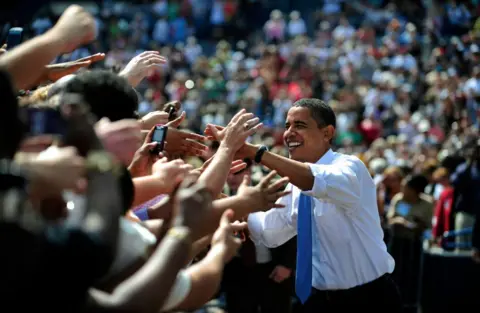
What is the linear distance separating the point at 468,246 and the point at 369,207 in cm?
608

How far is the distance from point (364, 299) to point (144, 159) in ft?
5.68

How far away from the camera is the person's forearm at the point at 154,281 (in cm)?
293

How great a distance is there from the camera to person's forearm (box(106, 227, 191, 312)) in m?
2.93

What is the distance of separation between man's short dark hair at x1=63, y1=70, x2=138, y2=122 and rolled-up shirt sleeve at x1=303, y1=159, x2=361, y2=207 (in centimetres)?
176

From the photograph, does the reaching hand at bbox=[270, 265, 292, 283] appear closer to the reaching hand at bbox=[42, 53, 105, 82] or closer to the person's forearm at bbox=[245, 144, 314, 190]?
the person's forearm at bbox=[245, 144, 314, 190]

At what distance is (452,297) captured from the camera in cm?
1105

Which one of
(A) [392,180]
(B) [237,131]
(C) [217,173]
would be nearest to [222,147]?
(B) [237,131]

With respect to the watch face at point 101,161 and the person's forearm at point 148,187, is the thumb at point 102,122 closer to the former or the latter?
the watch face at point 101,161

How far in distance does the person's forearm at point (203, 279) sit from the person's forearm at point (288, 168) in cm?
152

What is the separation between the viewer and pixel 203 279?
3.59m

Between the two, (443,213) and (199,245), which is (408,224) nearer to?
(443,213)

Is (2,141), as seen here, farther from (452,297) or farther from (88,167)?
(452,297)

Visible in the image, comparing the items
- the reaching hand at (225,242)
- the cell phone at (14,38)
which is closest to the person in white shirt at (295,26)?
the cell phone at (14,38)

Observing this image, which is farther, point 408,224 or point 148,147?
point 408,224
